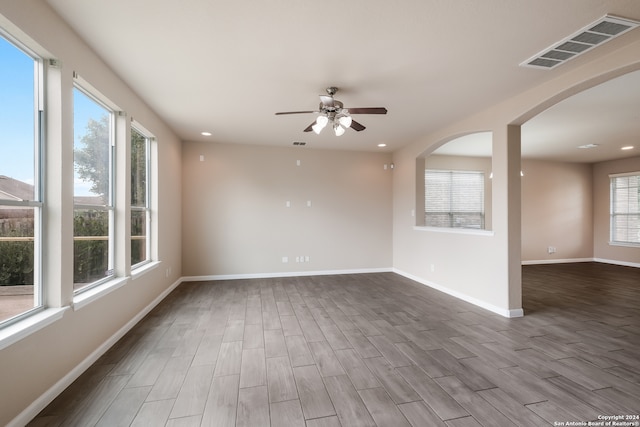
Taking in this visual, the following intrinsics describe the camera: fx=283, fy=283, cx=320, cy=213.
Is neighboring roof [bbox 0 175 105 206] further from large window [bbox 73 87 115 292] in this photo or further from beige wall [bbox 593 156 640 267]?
beige wall [bbox 593 156 640 267]

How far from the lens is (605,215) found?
7504 mm

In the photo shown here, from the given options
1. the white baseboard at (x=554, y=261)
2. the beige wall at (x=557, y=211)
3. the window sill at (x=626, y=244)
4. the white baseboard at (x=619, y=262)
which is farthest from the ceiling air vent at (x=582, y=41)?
the white baseboard at (x=619, y=262)

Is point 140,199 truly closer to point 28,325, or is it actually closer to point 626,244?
point 28,325

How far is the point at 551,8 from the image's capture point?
196 cm

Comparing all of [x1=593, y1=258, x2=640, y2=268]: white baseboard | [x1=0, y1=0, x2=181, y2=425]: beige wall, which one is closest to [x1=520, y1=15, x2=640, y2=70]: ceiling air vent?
[x1=0, y1=0, x2=181, y2=425]: beige wall

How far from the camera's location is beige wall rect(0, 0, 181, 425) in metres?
1.68

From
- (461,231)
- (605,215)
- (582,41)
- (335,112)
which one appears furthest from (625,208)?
(335,112)

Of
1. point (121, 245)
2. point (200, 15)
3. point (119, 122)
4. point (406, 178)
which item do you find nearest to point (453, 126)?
point (406, 178)

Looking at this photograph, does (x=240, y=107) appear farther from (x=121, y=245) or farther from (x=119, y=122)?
(x=121, y=245)

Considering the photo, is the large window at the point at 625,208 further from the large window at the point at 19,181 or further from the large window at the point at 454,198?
the large window at the point at 19,181

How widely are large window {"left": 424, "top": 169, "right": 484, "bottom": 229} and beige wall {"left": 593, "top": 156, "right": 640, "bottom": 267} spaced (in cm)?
341

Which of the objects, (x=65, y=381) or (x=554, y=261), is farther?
(x=554, y=261)

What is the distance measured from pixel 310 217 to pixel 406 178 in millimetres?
2172

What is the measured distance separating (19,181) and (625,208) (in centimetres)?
1103
